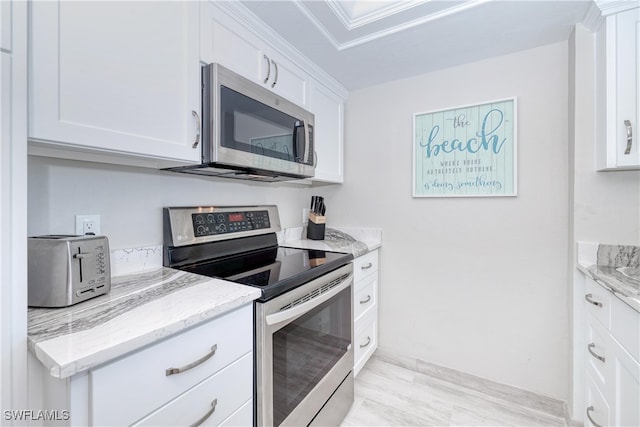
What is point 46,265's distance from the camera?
81 cm

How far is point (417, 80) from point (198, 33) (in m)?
1.52

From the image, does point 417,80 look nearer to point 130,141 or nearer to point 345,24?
point 345,24

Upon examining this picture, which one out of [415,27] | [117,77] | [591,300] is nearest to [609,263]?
[591,300]

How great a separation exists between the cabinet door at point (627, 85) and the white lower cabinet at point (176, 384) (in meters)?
1.80

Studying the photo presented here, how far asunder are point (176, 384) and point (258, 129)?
1.07m

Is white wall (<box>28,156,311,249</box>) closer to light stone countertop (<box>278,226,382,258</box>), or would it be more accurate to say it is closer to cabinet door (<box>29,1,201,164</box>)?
cabinet door (<box>29,1,201,164</box>)

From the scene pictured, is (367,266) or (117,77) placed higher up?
(117,77)

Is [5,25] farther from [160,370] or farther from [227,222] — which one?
[227,222]

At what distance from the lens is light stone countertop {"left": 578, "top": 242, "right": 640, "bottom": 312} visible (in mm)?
1185

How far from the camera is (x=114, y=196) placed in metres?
1.20

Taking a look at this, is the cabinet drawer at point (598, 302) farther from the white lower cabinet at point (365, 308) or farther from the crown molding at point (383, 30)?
the crown molding at point (383, 30)

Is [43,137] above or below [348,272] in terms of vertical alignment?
above

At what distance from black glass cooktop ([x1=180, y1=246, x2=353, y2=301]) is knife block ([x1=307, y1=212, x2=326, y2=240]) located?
0.45 m

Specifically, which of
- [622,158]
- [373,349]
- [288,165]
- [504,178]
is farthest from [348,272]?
[622,158]
